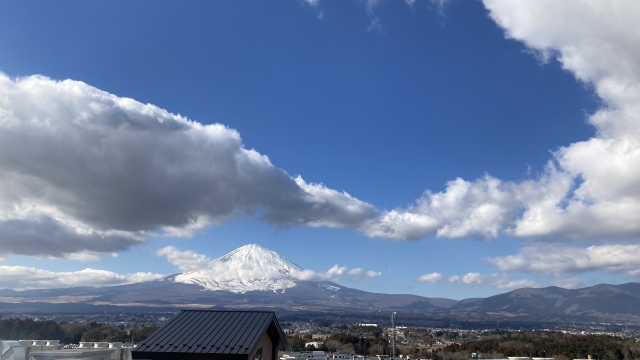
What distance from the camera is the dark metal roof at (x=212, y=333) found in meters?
14.8

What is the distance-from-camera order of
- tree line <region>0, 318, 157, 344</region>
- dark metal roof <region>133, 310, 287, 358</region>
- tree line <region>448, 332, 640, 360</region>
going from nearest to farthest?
dark metal roof <region>133, 310, 287, 358</region> < tree line <region>448, 332, 640, 360</region> < tree line <region>0, 318, 157, 344</region>

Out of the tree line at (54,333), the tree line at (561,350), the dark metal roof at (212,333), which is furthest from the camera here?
the tree line at (54,333)

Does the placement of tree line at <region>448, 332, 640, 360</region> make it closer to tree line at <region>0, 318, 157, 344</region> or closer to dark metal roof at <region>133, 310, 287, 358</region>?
tree line at <region>0, 318, 157, 344</region>

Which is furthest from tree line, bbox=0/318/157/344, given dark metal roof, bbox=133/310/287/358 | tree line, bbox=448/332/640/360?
dark metal roof, bbox=133/310/287/358

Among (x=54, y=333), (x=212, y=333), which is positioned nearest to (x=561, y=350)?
(x=212, y=333)

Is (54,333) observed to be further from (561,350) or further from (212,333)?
(212,333)

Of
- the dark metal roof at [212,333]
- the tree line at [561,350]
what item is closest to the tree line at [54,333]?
the tree line at [561,350]

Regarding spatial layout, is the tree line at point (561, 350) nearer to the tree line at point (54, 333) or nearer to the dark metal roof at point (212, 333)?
the tree line at point (54, 333)

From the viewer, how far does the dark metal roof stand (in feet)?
48.4

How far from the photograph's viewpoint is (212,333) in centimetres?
1552

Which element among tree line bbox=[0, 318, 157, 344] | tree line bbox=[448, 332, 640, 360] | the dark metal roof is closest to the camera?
the dark metal roof

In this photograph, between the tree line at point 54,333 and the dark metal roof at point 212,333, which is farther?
the tree line at point 54,333

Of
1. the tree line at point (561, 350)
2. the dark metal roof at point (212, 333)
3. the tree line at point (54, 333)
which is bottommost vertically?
the tree line at point (561, 350)

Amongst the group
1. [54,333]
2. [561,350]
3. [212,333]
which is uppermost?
[212,333]
